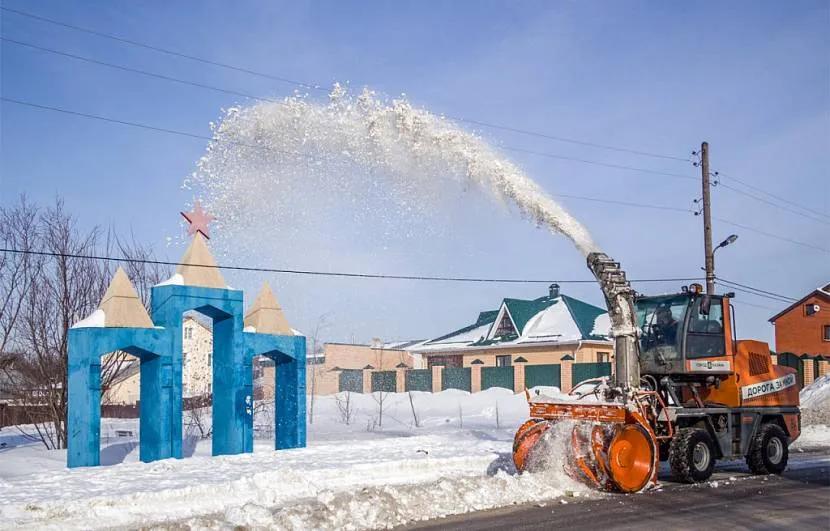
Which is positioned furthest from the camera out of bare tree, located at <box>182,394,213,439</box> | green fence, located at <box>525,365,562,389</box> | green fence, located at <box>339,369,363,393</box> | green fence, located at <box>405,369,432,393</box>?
green fence, located at <box>339,369,363,393</box>

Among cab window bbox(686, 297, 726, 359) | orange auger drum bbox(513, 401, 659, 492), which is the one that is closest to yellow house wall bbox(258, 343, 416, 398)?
cab window bbox(686, 297, 726, 359)

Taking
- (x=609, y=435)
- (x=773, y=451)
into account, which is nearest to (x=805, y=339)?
(x=773, y=451)

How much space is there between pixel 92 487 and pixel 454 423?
2170 cm

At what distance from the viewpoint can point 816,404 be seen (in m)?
30.7

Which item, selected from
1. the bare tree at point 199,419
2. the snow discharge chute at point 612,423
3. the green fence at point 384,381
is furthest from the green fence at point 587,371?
the snow discharge chute at point 612,423

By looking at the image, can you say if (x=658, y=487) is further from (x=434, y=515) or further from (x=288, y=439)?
(x=288, y=439)

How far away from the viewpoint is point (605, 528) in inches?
388

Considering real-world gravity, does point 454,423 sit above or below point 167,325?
below

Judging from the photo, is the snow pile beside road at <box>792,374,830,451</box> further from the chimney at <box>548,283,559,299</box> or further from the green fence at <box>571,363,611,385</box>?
the chimney at <box>548,283,559,299</box>

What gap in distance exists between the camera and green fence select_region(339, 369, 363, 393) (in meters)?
53.5

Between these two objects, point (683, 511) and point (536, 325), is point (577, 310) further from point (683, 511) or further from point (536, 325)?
point (683, 511)

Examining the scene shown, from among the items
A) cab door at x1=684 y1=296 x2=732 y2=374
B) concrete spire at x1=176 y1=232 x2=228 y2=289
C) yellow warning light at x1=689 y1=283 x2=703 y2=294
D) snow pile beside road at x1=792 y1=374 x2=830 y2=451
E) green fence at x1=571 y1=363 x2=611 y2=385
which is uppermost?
concrete spire at x1=176 y1=232 x2=228 y2=289

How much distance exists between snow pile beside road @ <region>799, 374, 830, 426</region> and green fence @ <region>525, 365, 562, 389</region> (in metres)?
11.5

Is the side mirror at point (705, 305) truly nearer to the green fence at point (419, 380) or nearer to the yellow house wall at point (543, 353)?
the yellow house wall at point (543, 353)
